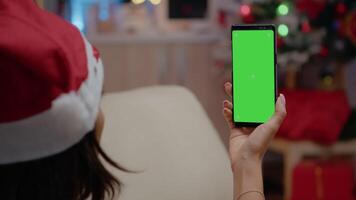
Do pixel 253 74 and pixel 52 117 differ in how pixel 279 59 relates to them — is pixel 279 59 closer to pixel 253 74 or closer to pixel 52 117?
pixel 253 74

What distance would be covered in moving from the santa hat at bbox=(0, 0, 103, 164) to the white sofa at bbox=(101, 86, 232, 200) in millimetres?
462

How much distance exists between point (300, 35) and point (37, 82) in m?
1.93

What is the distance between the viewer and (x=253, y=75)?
0.94 metres

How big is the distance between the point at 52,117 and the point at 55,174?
10 cm

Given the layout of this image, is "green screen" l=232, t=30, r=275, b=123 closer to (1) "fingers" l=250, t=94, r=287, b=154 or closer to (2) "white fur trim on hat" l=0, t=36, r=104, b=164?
(1) "fingers" l=250, t=94, r=287, b=154

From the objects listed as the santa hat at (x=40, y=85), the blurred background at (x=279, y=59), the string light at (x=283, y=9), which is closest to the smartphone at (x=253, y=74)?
the santa hat at (x=40, y=85)

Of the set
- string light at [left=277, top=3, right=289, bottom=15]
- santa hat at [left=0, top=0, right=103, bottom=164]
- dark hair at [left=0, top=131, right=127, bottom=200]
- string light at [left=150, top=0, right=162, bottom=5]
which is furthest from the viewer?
string light at [left=150, top=0, right=162, bottom=5]

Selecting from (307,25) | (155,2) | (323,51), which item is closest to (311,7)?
(307,25)

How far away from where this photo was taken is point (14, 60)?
672 millimetres

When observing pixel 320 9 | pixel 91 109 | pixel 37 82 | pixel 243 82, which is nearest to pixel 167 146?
pixel 243 82

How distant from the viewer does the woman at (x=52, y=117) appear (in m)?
0.69

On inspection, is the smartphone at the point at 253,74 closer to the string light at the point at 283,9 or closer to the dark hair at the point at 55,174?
the dark hair at the point at 55,174

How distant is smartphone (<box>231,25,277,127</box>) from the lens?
3.04 feet

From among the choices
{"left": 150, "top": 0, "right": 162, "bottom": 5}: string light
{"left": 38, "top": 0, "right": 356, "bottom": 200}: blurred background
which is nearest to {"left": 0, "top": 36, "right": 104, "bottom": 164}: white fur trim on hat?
{"left": 38, "top": 0, "right": 356, "bottom": 200}: blurred background
